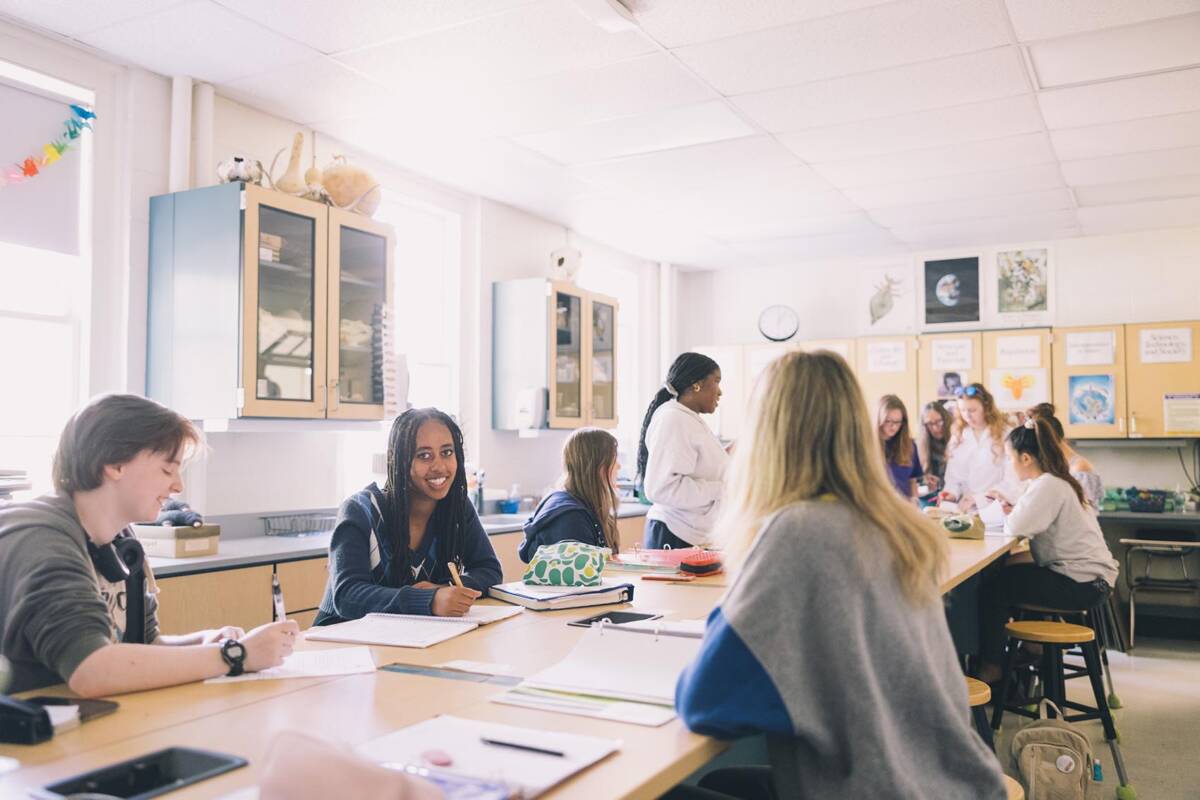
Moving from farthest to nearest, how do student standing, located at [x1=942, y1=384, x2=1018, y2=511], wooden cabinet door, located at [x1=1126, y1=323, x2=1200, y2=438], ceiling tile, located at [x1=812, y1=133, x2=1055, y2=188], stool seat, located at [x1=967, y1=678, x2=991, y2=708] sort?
wooden cabinet door, located at [x1=1126, y1=323, x2=1200, y2=438], student standing, located at [x1=942, y1=384, x2=1018, y2=511], ceiling tile, located at [x1=812, y1=133, x2=1055, y2=188], stool seat, located at [x1=967, y1=678, x2=991, y2=708]

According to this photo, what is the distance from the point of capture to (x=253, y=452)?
400cm

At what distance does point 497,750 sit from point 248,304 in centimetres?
261

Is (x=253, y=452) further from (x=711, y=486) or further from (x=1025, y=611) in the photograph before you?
(x=1025, y=611)

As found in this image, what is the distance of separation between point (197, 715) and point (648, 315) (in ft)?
19.7

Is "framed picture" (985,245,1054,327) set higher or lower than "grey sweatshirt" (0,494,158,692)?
→ higher

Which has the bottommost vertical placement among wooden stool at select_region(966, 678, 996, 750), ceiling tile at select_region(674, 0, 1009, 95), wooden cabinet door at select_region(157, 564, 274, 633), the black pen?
wooden stool at select_region(966, 678, 996, 750)

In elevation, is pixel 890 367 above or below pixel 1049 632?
above

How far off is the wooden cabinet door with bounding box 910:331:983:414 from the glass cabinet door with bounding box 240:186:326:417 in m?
4.13

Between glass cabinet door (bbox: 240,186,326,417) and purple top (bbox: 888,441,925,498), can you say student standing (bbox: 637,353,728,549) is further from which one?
purple top (bbox: 888,441,925,498)

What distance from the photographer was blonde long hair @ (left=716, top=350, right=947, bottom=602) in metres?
1.42

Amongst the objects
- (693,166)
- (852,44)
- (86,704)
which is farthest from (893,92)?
(86,704)

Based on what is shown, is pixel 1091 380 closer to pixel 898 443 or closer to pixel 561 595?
pixel 898 443

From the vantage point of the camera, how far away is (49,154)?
3119mm

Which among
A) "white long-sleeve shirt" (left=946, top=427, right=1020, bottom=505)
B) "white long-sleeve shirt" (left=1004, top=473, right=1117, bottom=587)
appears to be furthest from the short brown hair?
"white long-sleeve shirt" (left=946, top=427, right=1020, bottom=505)
